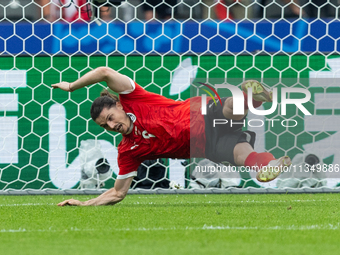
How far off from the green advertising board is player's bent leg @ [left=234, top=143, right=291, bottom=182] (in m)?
1.00

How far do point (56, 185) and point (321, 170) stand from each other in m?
2.37

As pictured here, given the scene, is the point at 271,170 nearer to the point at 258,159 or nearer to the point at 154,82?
the point at 258,159

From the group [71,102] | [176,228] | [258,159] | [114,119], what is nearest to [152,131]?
[114,119]

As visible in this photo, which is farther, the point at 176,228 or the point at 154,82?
the point at 154,82

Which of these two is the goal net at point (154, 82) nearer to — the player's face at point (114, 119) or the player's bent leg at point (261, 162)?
the player's bent leg at point (261, 162)

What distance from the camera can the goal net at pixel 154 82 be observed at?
16.5 ft

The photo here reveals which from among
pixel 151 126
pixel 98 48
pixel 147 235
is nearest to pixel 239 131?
pixel 151 126

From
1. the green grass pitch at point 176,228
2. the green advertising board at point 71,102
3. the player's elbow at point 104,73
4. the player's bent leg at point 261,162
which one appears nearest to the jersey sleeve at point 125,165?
the green grass pitch at point 176,228

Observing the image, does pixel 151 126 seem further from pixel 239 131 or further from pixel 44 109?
pixel 44 109

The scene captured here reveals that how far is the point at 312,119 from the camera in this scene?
504 centimetres

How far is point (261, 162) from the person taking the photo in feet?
12.8

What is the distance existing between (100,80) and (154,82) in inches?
61.0

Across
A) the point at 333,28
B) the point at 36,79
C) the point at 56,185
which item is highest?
the point at 333,28

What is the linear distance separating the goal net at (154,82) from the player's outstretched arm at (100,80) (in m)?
1.35
